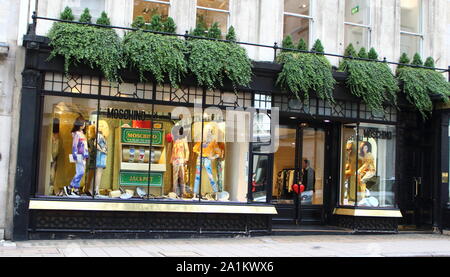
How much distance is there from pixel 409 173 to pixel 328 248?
5.70 m

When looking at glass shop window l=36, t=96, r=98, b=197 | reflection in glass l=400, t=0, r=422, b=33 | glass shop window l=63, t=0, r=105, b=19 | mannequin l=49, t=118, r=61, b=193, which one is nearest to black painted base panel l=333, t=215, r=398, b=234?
reflection in glass l=400, t=0, r=422, b=33

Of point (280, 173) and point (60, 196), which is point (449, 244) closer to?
point (280, 173)

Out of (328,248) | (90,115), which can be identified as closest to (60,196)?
(90,115)

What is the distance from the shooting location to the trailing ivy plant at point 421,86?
15.6m

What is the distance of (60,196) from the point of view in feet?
42.3

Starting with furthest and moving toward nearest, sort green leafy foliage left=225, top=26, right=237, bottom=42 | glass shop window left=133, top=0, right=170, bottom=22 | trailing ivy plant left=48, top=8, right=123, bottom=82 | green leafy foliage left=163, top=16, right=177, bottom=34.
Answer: green leafy foliage left=225, top=26, right=237, bottom=42 < glass shop window left=133, top=0, right=170, bottom=22 < green leafy foliage left=163, top=16, right=177, bottom=34 < trailing ivy plant left=48, top=8, right=123, bottom=82

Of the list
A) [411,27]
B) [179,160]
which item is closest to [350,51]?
[411,27]

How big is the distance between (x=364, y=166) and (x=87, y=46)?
8.18 metres

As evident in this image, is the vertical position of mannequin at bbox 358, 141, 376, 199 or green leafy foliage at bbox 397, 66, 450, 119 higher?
green leafy foliage at bbox 397, 66, 450, 119

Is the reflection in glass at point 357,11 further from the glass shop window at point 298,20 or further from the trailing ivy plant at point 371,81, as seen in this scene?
the trailing ivy plant at point 371,81

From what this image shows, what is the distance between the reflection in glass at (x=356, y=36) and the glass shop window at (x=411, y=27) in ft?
4.13

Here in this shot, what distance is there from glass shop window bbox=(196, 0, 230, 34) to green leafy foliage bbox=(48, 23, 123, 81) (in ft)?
8.46

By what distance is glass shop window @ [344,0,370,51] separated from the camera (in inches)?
642

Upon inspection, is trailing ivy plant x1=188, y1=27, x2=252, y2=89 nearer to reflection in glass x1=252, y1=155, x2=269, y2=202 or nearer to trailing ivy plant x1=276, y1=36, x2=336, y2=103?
trailing ivy plant x1=276, y1=36, x2=336, y2=103
